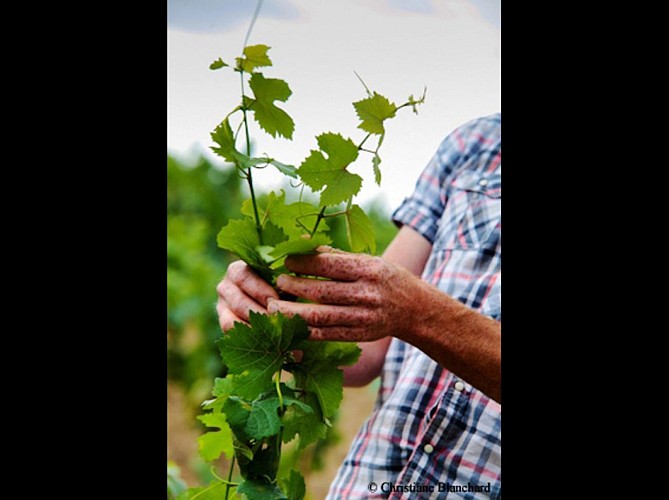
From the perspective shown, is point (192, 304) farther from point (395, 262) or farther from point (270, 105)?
point (270, 105)

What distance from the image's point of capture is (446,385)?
0.95 meters

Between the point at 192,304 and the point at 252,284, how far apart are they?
2.24 metres

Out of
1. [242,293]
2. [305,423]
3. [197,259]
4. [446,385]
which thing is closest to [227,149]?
[242,293]

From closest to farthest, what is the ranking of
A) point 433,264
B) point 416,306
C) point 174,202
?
point 416,306, point 433,264, point 174,202

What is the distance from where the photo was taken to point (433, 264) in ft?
3.53

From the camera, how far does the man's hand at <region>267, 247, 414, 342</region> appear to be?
0.69 metres

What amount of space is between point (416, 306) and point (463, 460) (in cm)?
25

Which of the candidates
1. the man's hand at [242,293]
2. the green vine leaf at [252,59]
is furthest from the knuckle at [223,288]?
the green vine leaf at [252,59]

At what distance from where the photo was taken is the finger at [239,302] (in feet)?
2.42

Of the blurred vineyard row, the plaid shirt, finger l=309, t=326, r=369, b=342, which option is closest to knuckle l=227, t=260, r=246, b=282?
finger l=309, t=326, r=369, b=342

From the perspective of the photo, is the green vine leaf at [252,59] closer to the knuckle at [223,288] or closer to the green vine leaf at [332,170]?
the green vine leaf at [332,170]

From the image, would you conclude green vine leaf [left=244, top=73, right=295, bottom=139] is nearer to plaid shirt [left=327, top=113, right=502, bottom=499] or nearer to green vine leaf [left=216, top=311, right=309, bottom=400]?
green vine leaf [left=216, top=311, right=309, bottom=400]
